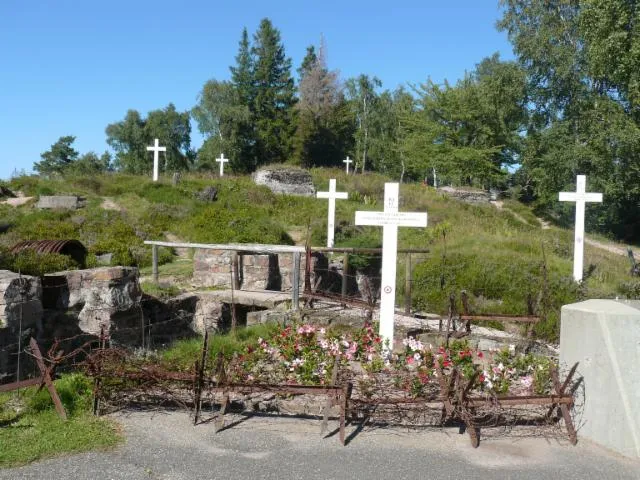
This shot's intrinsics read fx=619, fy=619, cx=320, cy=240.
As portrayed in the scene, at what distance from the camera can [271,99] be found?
4312 centimetres

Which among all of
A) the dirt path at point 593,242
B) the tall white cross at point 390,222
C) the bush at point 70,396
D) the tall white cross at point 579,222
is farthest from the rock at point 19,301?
the dirt path at point 593,242

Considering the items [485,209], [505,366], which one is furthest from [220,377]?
[485,209]

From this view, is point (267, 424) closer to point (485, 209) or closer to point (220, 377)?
point (220, 377)

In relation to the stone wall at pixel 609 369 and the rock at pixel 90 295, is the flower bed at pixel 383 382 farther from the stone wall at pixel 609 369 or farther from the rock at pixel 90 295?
the rock at pixel 90 295

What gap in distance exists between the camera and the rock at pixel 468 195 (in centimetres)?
2953

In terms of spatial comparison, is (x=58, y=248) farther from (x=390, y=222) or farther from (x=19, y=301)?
(x=390, y=222)

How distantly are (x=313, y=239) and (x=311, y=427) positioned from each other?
1375 centimetres

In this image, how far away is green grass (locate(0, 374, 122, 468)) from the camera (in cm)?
463

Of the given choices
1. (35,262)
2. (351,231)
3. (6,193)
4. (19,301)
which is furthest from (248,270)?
(6,193)

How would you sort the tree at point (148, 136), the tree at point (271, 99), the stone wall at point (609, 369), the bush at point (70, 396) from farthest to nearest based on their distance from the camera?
the tree at point (148, 136) → the tree at point (271, 99) → the bush at point (70, 396) → the stone wall at point (609, 369)

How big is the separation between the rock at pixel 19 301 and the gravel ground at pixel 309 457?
2.37 meters

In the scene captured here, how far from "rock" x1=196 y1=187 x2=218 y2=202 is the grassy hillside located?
296 millimetres

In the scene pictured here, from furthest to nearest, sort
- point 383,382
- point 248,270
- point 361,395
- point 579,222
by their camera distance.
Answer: point 579,222, point 248,270, point 383,382, point 361,395

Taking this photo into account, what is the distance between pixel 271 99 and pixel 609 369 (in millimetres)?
40119
